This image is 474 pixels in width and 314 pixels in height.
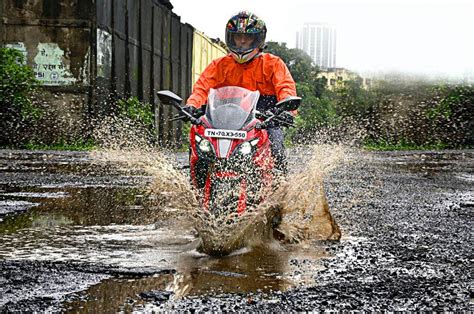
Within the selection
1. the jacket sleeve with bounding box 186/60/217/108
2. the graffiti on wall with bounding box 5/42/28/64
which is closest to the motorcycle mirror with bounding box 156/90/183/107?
the jacket sleeve with bounding box 186/60/217/108

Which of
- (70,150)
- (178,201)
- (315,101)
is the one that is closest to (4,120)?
(70,150)

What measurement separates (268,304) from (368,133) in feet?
90.1

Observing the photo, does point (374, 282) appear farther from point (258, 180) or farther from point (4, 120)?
point (4, 120)

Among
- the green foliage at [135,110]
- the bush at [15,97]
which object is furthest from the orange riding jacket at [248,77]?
the green foliage at [135,110]

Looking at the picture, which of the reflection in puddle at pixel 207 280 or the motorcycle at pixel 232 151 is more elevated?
the motorcycle at pixel 232 151

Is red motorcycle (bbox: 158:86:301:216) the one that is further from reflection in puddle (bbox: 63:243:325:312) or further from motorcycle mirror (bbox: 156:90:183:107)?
reflection in puddle (bbox: 63:243:325:312)

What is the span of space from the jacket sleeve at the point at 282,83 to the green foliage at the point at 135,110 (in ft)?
60.4

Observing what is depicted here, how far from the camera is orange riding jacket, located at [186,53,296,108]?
656 centimetres

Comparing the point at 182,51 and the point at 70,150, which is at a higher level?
the point at 182,51

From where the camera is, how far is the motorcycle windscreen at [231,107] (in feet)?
19.3

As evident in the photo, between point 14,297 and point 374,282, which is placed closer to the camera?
point 14,297

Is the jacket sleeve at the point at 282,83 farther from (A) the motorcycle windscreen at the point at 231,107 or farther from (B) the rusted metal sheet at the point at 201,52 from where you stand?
(B) the rusted metal sheet at the point at 201,52

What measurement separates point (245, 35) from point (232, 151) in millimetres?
1136

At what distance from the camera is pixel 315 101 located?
54594 millimetres
